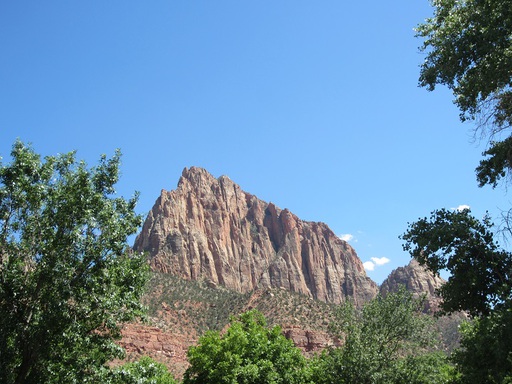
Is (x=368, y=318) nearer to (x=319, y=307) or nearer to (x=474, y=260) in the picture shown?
(x=474, y=260)

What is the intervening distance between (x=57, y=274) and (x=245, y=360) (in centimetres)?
1788

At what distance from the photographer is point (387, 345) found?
1115 inches

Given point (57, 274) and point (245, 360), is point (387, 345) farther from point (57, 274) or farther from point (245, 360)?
point (57, 274)

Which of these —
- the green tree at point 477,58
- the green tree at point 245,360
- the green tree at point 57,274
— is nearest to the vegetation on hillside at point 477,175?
the green tree at point 477,58

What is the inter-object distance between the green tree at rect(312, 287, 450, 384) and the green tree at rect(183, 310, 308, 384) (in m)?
4.26

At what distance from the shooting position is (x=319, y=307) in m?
114

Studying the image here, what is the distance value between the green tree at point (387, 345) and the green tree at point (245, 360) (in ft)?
14.0

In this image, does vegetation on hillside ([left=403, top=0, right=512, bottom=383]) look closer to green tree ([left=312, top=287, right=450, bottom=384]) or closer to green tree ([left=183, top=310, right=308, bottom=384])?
green tree ([left=312, top=287, right=450, bottom=384])

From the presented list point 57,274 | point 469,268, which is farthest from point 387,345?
point 57,274

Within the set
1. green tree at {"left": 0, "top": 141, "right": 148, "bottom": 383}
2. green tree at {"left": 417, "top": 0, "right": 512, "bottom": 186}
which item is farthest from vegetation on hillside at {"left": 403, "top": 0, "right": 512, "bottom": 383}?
green tree at {"left": 0, "top": 141, "right": 148, "bottom": 383}

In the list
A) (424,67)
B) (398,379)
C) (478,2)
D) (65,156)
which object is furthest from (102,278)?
(398,379)

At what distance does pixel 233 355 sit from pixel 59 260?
16.8 m

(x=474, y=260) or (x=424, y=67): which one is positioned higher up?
(x=424, y=67)

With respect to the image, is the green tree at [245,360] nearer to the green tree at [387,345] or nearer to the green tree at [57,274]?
the green tree at [387,345]
